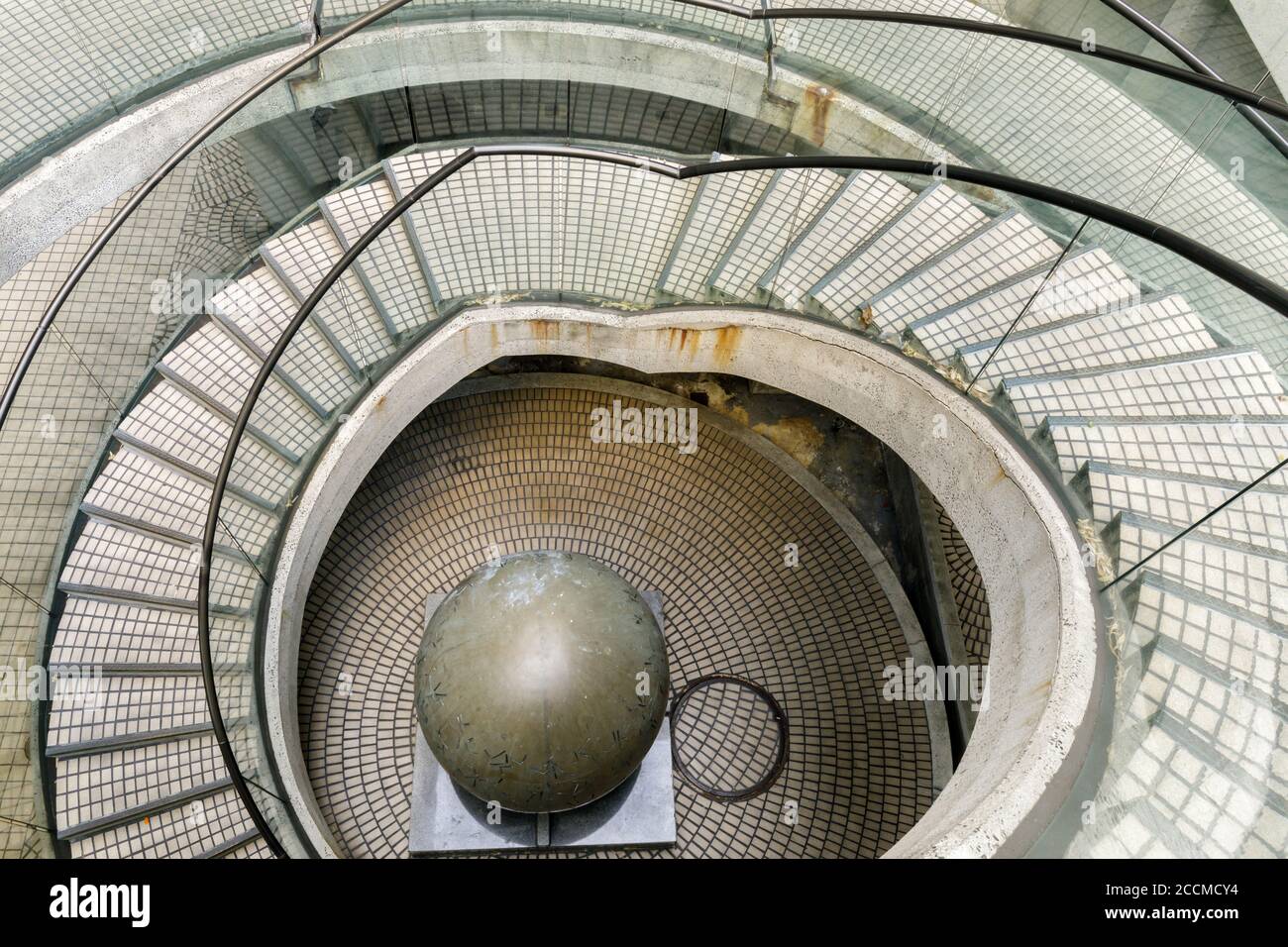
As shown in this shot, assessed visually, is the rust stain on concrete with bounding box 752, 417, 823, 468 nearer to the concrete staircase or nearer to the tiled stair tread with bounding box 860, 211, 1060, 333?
the concrete staircase

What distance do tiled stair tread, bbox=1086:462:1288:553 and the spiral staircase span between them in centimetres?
1

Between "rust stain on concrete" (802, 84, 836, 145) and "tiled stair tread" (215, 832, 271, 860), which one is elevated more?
"rust stain on concrete" (802, 84, 836, 145)

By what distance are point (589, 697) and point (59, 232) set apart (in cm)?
509

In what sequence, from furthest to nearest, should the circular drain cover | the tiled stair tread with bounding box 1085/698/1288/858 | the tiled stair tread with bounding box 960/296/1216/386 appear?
the circular drain cover
the tiled stair tread with bounding box 960/296/1216/386
the tiled stair tread with bounding box 1085/698/1288/858

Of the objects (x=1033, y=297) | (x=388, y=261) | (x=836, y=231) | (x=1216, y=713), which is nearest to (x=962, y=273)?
(x=1033, y=297)

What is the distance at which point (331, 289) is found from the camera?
A: 602cm

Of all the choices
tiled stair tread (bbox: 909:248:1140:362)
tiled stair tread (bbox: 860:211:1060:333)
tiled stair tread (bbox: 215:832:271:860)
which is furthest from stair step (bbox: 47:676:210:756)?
tiled stair tread (bbox: 909:248:1140:362)

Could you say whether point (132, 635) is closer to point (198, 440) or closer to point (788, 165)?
point (198, 440)

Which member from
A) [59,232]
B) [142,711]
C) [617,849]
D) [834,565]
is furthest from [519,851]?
[59,232]

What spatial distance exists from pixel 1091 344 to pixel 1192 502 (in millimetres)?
1360

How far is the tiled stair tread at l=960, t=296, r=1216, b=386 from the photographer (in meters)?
5.32

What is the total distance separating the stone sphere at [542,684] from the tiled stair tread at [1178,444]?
9.34ft

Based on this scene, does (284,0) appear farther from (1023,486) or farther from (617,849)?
(617,849)

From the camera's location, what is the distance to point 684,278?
6387mm
